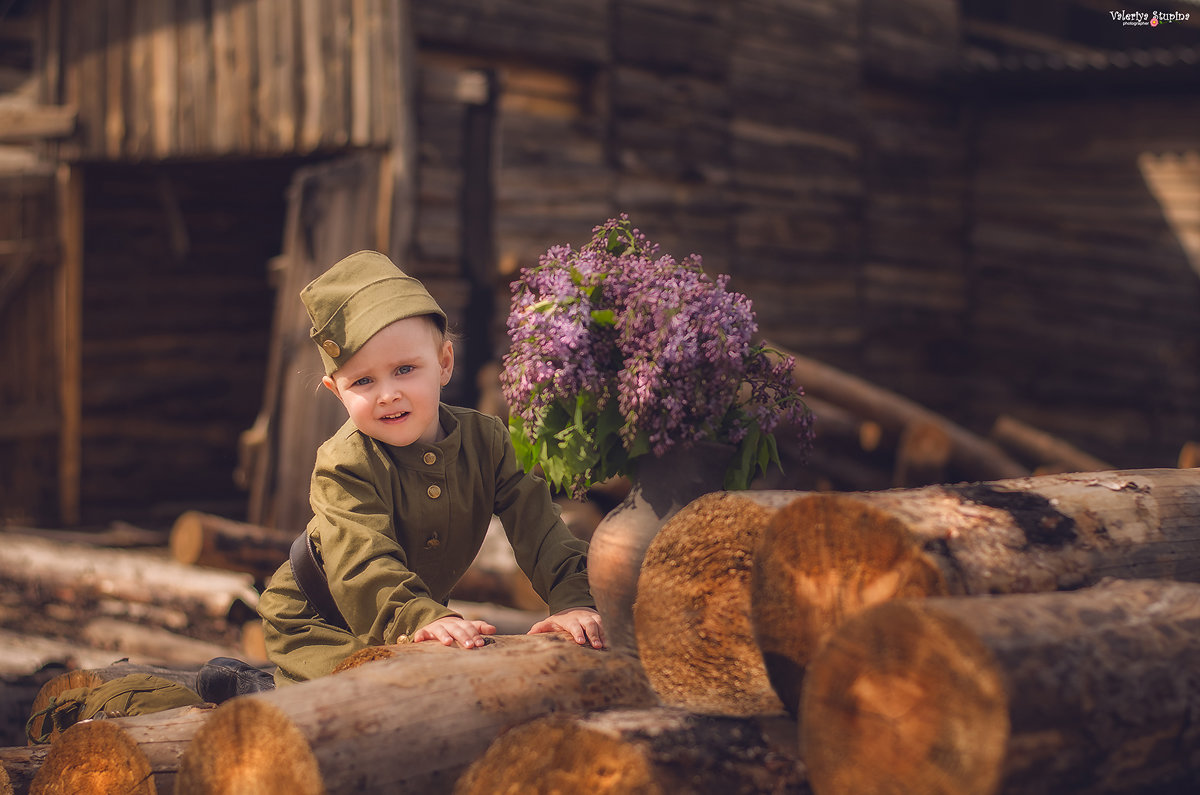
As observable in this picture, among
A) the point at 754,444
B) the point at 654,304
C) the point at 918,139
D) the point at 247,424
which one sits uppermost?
the point at 918,139

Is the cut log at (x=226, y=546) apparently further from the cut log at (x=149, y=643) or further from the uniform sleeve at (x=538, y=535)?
the uniform sleeve at (x=538, y=535)

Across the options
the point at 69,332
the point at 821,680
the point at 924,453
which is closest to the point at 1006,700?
the point at 821,680

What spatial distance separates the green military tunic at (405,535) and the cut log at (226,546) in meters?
2.84

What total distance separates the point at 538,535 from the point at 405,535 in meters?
0.34

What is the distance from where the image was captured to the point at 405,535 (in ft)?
8.69

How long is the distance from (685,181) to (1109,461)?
4.43 metres

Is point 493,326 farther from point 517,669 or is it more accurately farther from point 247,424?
A: point 517,669

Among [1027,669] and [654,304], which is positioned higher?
[654,304]

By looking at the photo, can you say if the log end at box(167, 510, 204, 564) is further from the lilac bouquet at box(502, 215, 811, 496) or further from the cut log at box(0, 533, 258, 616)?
the lilac bouquet at box(502, 215, 811, 496)

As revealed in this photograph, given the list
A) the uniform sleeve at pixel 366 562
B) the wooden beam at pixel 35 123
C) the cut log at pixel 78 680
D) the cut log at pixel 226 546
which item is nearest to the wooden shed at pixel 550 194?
the wooden beam at pixel 35 123

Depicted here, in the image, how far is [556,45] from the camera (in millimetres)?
7508

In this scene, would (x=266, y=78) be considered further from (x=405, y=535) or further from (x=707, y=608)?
(x=707, y=608)

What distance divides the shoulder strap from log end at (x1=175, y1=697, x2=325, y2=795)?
63cm

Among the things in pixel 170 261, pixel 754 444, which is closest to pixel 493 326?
pixel 170 261
